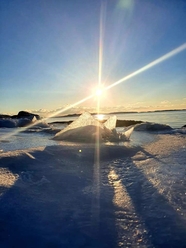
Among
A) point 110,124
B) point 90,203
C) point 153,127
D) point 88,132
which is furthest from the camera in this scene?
point 153,127

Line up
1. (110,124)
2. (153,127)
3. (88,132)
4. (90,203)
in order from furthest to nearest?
(153,127)
(110,124)
(88,132)
(90,203)

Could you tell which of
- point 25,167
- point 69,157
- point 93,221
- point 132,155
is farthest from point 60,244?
point 132,155

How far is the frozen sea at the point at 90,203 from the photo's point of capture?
163cm

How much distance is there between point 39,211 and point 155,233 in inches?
40.9

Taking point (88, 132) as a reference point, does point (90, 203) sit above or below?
below

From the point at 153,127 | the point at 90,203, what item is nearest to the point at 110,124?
the point at 153,127

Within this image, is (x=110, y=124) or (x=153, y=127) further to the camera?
(x=153, y=127)

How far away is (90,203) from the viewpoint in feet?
7.34

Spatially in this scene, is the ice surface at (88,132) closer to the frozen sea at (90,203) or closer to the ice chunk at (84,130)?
the ice chunk at (84,130)

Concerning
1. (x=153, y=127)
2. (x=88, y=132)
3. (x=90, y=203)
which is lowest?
(x=90, y=203)

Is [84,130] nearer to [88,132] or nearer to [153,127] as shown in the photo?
[88,132]

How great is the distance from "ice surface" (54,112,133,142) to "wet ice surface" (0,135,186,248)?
10.2 feet

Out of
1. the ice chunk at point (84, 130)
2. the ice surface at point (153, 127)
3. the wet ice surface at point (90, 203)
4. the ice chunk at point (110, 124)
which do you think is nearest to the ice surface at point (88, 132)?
the ice chunk at point (84, 130)

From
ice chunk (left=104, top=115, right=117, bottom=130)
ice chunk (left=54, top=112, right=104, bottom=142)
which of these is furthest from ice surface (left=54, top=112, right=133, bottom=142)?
ice chunk (left=104, top=115, right=117, bottom=130)
